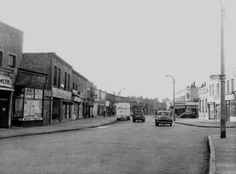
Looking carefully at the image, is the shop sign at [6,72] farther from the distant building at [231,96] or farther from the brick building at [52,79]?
the distant building at [231,96]

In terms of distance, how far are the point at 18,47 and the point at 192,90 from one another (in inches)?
2917

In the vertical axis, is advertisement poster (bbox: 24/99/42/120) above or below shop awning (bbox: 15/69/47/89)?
below

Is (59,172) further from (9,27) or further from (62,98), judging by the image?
(62,98)

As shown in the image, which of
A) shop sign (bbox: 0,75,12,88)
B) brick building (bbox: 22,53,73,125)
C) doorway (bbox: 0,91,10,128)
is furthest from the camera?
brick building (bbox: 22,53,73,125)

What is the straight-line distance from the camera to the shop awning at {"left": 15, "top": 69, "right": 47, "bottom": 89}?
85.6 ft

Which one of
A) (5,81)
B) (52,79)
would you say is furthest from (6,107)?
(52,79)

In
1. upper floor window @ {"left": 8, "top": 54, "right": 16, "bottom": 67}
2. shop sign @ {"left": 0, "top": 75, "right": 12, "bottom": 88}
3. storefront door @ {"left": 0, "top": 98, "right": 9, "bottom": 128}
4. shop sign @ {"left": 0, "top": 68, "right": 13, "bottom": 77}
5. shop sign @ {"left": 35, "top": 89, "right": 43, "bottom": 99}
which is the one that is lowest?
storefront door @ {"left": 0, "top": 98, "right": 9, "bottom": 128}

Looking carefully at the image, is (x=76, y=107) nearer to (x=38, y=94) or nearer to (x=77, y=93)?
(x=77, y=93)

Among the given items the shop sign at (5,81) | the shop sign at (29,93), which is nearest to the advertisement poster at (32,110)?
the shop sign at (29,93)

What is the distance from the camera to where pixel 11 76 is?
81.4ft

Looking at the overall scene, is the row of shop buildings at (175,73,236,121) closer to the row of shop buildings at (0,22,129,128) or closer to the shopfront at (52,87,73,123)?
the row of shop buildings at (0,22,129,128)

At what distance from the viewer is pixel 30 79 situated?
27.5 meters

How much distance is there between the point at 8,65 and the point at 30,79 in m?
3.21

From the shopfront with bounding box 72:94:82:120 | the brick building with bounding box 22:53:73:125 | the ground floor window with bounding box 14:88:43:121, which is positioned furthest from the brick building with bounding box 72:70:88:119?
the ground floor window with bounding box 14:88:43:121
